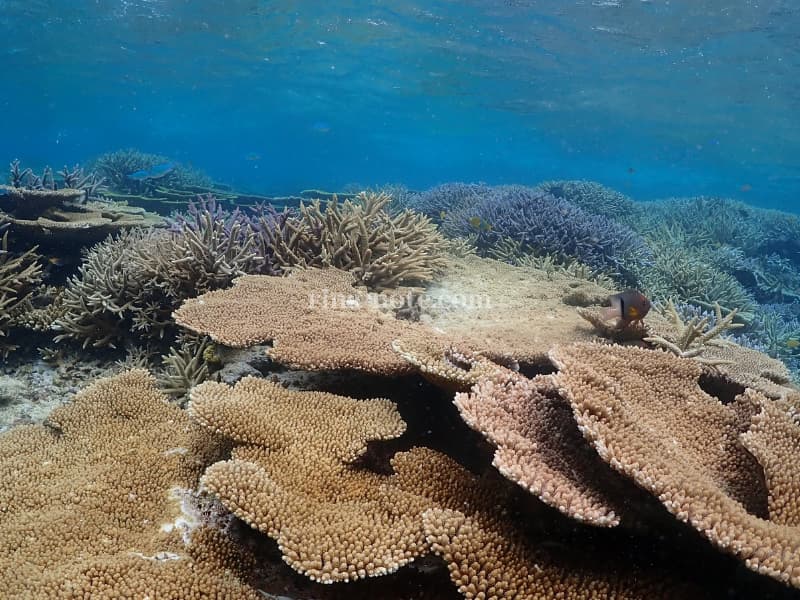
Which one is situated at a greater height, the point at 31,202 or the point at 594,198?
the point at 31,202

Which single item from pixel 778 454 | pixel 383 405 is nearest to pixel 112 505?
pixel 383 405

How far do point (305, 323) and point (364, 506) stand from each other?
71.6 inches

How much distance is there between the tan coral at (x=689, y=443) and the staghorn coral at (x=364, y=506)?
1.49ft

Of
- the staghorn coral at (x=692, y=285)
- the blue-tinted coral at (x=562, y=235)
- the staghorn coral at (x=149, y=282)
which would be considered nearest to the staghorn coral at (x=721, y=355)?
the staghorn coral at (x=149, y=282)

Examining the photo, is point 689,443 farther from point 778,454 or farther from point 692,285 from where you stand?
point 692,285

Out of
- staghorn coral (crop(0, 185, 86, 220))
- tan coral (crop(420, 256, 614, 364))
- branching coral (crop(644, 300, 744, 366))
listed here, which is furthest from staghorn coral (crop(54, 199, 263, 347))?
branching coral (crop(644, 300, 744, 366))

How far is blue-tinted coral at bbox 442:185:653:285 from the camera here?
29.5ft

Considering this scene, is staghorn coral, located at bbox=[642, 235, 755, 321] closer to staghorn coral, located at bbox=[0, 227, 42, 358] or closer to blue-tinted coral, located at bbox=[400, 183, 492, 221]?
blue-tinted coral, located at bbox=[400, 183, 492, 221]

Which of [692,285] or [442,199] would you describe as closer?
[692,285]

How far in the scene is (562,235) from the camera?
9.14 meters

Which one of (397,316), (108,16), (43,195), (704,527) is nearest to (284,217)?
(397,316)

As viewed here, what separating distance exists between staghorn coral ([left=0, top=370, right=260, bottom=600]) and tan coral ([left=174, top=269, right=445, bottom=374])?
70 cm

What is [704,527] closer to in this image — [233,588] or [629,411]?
[629,411]

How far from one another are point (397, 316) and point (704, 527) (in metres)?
3.50
